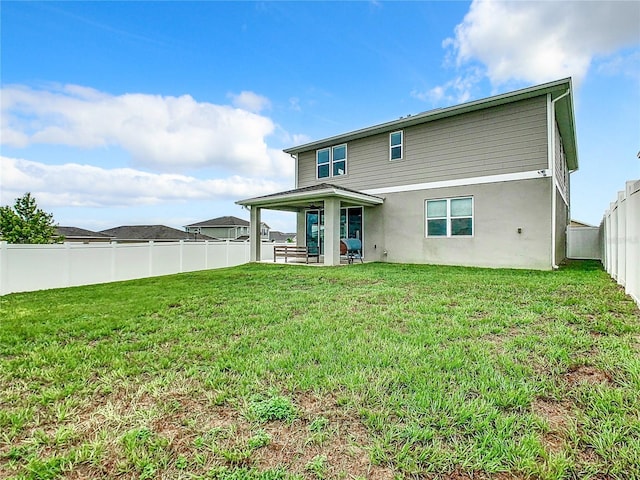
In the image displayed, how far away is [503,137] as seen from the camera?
10734 millimetres

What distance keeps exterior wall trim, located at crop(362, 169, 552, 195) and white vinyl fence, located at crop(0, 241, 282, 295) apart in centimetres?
808

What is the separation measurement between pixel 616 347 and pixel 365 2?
12.8m

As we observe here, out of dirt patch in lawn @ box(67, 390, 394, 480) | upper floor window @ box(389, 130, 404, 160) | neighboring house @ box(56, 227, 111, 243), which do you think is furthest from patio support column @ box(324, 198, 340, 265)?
neighboring house @ box(56, 227, 111, 243)

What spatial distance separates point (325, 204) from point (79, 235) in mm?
26524

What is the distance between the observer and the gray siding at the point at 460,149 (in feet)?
33.5

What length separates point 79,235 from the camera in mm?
28141

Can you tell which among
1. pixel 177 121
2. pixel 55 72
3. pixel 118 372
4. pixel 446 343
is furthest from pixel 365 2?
pixel 118 372

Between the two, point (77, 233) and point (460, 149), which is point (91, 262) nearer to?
point (460, 149)

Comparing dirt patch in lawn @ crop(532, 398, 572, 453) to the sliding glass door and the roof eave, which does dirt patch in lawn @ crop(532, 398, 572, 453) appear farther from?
the sliding glass door

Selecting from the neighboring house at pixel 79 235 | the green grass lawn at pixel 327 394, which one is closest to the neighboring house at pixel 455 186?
the green grass lawn at pixel 327 394

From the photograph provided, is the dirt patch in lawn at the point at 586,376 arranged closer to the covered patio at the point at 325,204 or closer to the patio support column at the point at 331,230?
the covered patio at the point at 325,204

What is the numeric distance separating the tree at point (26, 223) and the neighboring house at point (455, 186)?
44.8 feet

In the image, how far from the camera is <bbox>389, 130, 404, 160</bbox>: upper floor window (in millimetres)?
13039

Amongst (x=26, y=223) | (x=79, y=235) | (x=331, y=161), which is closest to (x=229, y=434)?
(x=331, y=161)
